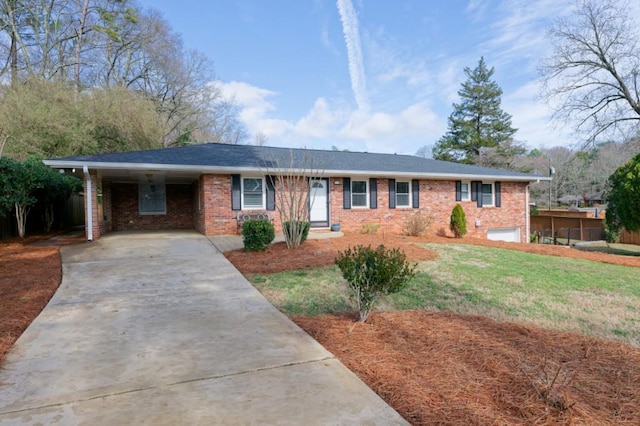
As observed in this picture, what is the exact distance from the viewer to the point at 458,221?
13.6 meters

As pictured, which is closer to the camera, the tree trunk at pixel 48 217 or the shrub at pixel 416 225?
the shrub at pixel 416 225

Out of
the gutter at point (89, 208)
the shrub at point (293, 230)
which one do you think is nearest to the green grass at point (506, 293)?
the shrub at point (293, 230)

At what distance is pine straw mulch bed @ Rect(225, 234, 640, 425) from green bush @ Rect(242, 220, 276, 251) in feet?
13.6

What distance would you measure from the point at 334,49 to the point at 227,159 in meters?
7.19

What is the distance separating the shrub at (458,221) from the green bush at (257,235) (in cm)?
846

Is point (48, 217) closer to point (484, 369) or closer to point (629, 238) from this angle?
point (484, 369)

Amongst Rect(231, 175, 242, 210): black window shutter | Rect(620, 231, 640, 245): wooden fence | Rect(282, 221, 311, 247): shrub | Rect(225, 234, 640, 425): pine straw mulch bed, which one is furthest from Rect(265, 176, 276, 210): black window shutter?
Rect(620, 231, 640, 245): wooden fence

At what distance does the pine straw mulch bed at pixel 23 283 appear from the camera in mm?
3793

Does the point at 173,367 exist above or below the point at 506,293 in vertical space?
above

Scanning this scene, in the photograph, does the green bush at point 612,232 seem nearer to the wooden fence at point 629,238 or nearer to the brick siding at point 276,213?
the wooden fence at point 629,238

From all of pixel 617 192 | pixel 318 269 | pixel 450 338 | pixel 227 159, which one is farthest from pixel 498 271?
pixel 617 192

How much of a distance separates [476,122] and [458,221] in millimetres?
24069

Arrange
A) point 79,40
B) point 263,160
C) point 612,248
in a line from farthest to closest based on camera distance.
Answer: point 79,40 < point 612,248 < point 263,160

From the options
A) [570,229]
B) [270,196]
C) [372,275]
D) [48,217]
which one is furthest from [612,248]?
[48,217]
